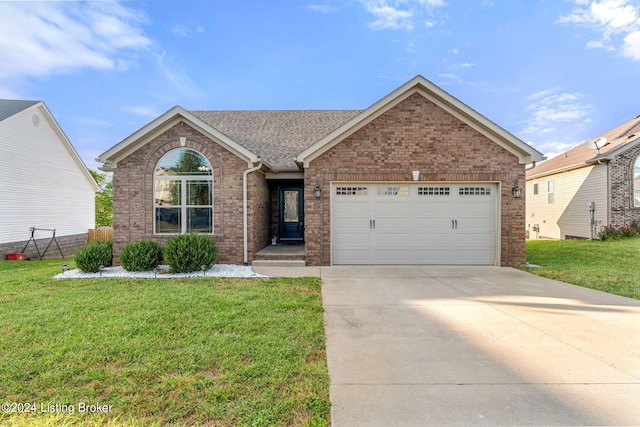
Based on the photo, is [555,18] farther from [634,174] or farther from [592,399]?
[592,399]

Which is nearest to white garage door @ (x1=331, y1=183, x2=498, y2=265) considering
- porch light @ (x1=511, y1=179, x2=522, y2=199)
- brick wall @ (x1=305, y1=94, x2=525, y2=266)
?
brick wall @ (x1=305, y1=94, x2=525, y2=266)

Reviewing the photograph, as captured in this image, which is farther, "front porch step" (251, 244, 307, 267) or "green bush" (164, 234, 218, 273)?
"front porch step" (251, 244, 307, 267)

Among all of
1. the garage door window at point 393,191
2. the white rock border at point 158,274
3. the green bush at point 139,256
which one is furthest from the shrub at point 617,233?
the green bush at point 139,256

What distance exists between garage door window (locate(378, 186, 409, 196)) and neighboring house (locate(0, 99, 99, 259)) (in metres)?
15.5

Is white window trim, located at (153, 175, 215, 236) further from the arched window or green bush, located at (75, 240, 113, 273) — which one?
the arched window

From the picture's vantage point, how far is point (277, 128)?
13766 mm

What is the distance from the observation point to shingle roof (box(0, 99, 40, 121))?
1302 centimetres

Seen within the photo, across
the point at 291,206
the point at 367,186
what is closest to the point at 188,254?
the point at 291,206

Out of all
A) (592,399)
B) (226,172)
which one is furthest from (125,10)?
(592,399)

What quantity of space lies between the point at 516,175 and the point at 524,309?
5.36 meters

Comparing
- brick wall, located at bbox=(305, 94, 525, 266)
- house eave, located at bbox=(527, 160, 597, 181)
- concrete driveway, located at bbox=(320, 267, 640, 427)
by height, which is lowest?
concrete driveway, located at bbox=(320, 267, 640, 427)

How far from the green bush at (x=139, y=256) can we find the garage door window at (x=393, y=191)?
6872 millimetres

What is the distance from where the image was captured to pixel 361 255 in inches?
372

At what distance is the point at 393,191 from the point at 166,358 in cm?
757
